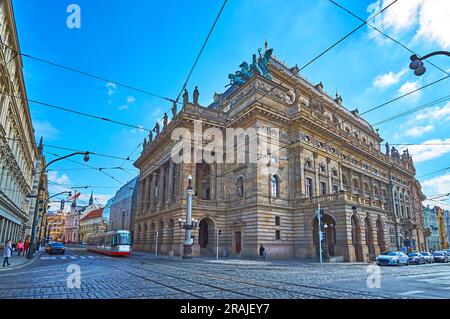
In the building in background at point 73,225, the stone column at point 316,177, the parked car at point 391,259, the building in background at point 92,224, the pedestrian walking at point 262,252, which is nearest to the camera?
the parked car at point 391,259

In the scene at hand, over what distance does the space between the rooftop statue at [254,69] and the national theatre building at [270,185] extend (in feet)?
0.56

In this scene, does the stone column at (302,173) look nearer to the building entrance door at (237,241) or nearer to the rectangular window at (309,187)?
the rectangular window at (309,187)

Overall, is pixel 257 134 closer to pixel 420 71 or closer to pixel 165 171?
pixel 165 171

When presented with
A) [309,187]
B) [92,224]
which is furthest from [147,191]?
[92,224]

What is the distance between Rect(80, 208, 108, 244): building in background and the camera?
100625 mm

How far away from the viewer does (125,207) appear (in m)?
70.2

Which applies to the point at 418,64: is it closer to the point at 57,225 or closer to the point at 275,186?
the point at 275,186

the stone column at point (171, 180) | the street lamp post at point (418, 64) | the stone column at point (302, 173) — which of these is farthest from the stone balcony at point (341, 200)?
the street lamp post at point (418, 64)

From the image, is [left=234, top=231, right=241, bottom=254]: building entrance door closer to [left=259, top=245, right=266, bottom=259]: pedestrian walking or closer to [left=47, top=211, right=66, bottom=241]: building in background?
[left=259, top=245, right=266, bottom=259]: pedestrian walking

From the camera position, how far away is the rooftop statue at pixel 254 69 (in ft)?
136

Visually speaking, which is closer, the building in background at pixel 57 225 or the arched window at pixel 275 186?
the arched window at pixel 275 186

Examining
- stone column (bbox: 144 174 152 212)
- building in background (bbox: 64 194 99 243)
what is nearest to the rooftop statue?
stone column (bbox: 144 174 152 212)

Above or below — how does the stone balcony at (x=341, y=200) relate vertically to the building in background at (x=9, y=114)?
below
